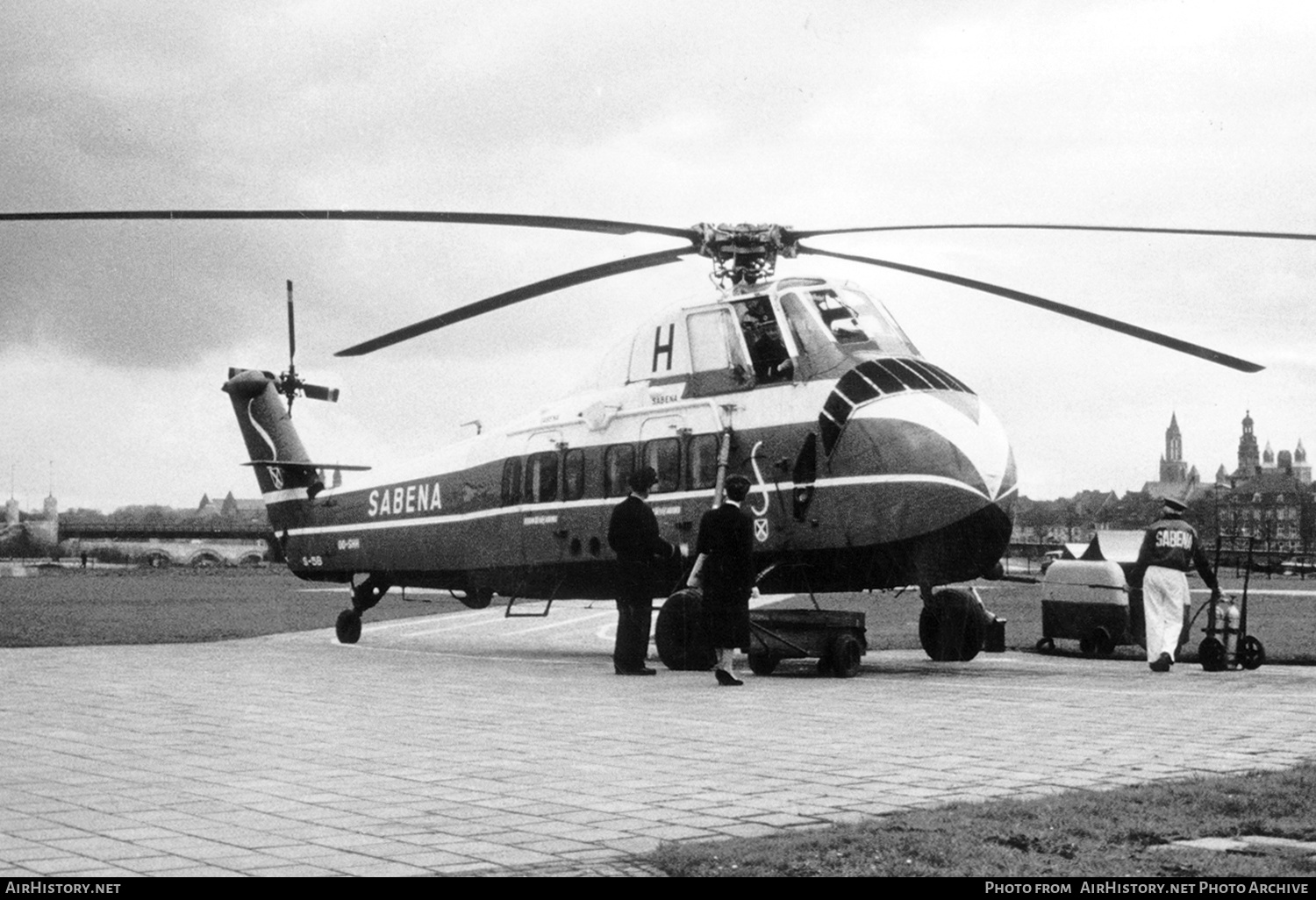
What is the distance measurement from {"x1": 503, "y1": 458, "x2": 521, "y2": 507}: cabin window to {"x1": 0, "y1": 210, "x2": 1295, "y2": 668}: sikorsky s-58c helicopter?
3cm

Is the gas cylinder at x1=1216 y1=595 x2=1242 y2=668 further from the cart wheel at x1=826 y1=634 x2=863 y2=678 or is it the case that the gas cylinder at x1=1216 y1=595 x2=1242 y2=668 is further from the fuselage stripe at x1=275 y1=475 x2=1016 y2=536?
the cart wheel at x1=826 y1=634 x2=863 y2=678

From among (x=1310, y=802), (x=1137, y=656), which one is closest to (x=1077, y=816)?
(x=1310, y=802)

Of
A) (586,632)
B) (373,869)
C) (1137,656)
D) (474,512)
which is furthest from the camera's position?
(586,632)

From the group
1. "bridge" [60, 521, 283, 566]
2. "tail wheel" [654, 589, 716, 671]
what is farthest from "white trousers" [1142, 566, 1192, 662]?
"bridge" [60, 521, 283, 566]

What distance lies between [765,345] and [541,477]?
364 centimetres

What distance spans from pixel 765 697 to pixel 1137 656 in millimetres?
7275

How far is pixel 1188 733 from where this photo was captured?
28.7ft

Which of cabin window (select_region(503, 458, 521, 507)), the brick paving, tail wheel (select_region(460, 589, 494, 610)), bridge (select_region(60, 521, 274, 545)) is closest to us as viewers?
the brick paving

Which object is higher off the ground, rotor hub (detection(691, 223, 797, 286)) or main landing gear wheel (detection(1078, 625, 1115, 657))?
rotor hub (detection(691, 223, 797, 286))

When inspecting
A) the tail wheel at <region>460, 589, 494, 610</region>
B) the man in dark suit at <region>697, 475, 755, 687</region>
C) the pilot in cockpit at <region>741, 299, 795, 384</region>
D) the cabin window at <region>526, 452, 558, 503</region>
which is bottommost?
the tail wheel at <region>460, 589, 494, 610</region>

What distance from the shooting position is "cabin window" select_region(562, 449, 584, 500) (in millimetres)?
17234

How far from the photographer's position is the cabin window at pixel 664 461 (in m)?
16.1

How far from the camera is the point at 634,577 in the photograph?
1400cm

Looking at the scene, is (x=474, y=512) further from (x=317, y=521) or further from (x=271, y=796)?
(x=271, y=796)
